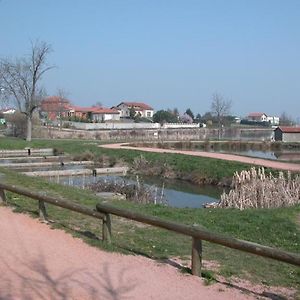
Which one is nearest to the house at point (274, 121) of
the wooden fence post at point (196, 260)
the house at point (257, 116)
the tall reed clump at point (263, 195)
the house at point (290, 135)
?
the house at point (257, 116)

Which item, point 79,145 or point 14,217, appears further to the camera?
point 79,145

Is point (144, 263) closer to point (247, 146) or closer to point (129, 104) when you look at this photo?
point (247, 146)

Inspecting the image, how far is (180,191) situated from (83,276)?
1630cm

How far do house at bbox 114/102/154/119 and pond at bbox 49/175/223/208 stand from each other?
10295 centimetres

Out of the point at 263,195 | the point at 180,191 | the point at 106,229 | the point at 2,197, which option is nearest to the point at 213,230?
the point at 106,229

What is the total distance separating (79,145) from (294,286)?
1369 inches

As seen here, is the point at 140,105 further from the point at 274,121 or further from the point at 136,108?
the point at 274,121

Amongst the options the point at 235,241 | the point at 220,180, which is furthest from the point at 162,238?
the point at 220,180

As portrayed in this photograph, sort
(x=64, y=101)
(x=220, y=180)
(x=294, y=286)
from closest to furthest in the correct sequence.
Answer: (x=294, y=286), (x=220, y=180), (x=64, y=101)

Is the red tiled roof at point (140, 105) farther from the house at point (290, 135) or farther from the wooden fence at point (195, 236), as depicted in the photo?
the wooden fence at point (195, 236)

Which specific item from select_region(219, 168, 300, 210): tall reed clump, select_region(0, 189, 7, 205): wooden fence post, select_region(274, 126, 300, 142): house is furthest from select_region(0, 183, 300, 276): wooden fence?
select_region(274, 126, 300, 142): house

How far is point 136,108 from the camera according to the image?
132 meters

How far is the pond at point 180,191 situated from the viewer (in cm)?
1854

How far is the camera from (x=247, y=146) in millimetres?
48562
